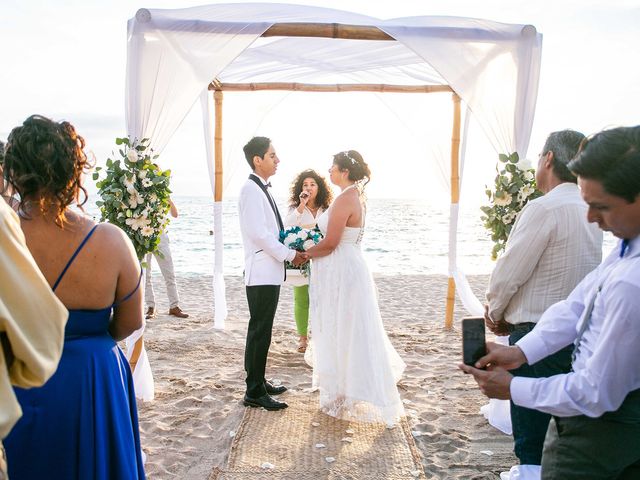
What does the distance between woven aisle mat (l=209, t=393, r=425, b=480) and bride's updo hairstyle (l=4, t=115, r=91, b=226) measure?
6.93ft

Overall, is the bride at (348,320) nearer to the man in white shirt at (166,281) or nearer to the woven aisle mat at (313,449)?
the woven aisle mat at (313,449)

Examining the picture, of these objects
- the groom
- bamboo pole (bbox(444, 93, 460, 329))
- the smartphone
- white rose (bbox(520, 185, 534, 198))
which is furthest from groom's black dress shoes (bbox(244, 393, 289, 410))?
bamboo pole (bbox(444, 93, 460, 329))

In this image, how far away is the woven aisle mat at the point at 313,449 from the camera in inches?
138

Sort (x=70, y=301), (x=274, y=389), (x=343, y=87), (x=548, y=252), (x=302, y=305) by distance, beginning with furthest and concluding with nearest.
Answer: (x=343, y=87), (x=302, y=305), (x=274, y=389), (x=548, y=252), (x=70, y=301)

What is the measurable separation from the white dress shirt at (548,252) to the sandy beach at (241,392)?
1.22 m

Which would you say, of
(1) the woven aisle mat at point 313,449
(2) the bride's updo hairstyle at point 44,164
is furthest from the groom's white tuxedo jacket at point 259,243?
(2) the bride's updo hairstyle at point 44,164

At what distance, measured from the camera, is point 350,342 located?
4414 millimetres

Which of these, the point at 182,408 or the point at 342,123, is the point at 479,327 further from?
the point at 342,123

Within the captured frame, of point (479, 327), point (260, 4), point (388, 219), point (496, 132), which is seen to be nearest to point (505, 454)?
point (479, 327)

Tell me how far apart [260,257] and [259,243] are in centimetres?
12

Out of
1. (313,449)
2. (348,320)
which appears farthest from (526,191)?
(313,449)

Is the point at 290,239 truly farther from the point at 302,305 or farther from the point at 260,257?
the point at 302,305

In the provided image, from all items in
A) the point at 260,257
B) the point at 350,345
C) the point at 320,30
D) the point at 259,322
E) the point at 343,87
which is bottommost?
the point at 350,345

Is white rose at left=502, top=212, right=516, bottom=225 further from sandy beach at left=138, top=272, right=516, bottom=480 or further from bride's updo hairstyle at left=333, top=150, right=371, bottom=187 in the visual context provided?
sandy beach at left=138, top=272, right=516, bottom=480
